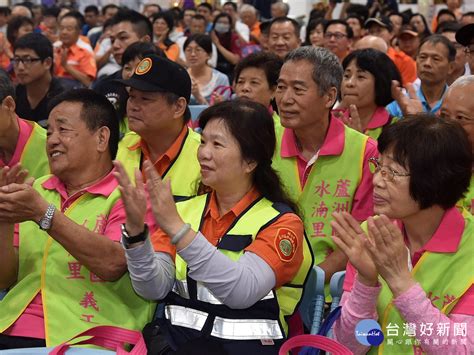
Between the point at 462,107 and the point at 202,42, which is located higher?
the point at 462,107

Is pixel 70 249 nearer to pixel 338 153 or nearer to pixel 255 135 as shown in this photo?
pixel 255 135

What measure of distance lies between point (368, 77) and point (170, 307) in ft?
6.81

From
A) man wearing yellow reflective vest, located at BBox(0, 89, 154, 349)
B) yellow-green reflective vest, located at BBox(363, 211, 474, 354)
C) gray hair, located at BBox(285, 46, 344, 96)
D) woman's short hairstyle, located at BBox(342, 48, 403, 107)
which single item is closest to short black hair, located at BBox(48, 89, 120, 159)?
man wearing yellow reflective vest, located at BBox(0, 89, 154, 349)

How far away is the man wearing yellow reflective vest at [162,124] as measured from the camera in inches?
116

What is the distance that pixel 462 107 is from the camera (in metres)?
2.67

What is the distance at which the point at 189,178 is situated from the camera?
292 centimetres

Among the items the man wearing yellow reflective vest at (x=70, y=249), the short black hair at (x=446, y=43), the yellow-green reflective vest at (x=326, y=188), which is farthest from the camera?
the short black hair at (x=446, y=43)

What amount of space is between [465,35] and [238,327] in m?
2.37

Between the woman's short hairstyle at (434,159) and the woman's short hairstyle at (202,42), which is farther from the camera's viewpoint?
the woman's short hairstyle at (202,42)

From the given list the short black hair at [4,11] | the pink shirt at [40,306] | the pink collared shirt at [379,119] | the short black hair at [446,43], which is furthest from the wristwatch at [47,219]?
the short black hair at [4,11]

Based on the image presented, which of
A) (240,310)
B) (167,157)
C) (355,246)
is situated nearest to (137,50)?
(167,157)

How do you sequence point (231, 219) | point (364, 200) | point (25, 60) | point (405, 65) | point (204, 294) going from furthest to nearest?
1. point (405, 65)
2. point (25, 60)
3. point (364, 200)
4. point (231, 219)
5. point (204, 294)

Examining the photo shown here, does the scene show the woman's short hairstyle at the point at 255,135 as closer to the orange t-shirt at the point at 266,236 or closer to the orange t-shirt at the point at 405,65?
the orange t-shirt at the point at 266,236

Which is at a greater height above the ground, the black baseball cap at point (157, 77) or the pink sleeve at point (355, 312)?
the black baseball cap at point (157, 77)
